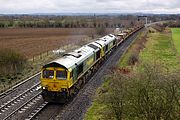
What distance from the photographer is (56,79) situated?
Result: 24.3 m

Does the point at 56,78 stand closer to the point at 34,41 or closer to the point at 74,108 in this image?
the point at 74,108

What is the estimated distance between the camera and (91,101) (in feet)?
85.1

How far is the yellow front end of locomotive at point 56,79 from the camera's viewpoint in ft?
79.2

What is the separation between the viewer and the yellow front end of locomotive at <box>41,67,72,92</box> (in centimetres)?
2412

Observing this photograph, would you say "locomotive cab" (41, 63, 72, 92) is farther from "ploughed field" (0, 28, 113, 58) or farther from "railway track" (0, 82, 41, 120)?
"ploughed field" (0, 28, 113, 58)

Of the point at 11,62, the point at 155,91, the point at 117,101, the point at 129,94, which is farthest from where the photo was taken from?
the point at 11,62

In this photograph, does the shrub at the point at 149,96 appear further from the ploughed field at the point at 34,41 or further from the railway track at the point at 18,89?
the ploughed field at the point at 34,41

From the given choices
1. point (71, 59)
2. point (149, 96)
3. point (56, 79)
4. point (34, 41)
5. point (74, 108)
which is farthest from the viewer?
point (34, 41)

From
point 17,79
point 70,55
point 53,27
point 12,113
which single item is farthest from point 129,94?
point 53,27

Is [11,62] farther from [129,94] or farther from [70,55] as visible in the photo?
[129,94]

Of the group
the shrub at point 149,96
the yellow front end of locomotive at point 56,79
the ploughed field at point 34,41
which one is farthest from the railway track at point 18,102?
the ploughed field at point 34,41

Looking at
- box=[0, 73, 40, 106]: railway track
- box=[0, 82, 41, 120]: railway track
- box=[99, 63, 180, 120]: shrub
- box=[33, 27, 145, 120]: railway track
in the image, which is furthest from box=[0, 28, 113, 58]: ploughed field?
box=[99, 63, 180, 120]: shrub

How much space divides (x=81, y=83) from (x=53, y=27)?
94.6 m

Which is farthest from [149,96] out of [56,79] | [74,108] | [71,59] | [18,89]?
[18,89]
